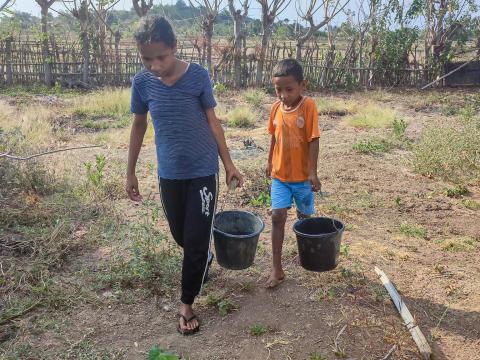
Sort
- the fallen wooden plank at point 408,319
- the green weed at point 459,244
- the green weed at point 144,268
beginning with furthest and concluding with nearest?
the green weed at point 459,244 → the green weed at point 144,268 → the fallen wooden plank at point 408,319

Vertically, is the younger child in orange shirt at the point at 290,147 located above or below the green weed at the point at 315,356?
above

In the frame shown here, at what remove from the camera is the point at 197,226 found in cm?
252

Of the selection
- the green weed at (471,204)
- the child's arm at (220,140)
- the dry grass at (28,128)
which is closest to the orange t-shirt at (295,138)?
the child's arm at (220,140)

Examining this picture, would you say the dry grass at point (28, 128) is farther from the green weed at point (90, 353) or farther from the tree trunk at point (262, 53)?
the tree trunk at point (262, 53)

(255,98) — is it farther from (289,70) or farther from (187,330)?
(187,330)

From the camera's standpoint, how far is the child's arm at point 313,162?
2848 mm

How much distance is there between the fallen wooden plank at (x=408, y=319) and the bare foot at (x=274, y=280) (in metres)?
0.64

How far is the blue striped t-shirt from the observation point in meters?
2.44

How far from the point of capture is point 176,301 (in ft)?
9.61

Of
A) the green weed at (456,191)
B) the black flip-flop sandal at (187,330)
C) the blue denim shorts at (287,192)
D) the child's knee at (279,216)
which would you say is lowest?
the black flip-flop sandal at (187,330)

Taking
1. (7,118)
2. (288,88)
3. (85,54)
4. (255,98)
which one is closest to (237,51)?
(255,98)

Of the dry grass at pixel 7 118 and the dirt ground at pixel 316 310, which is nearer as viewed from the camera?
the dirt ground at pixel 316 310

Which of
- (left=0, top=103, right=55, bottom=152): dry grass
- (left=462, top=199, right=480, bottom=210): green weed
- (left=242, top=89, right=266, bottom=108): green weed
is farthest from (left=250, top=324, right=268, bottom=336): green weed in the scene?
(left=242, top=89, right=266, bottom=108): green weed

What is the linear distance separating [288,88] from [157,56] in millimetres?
854
